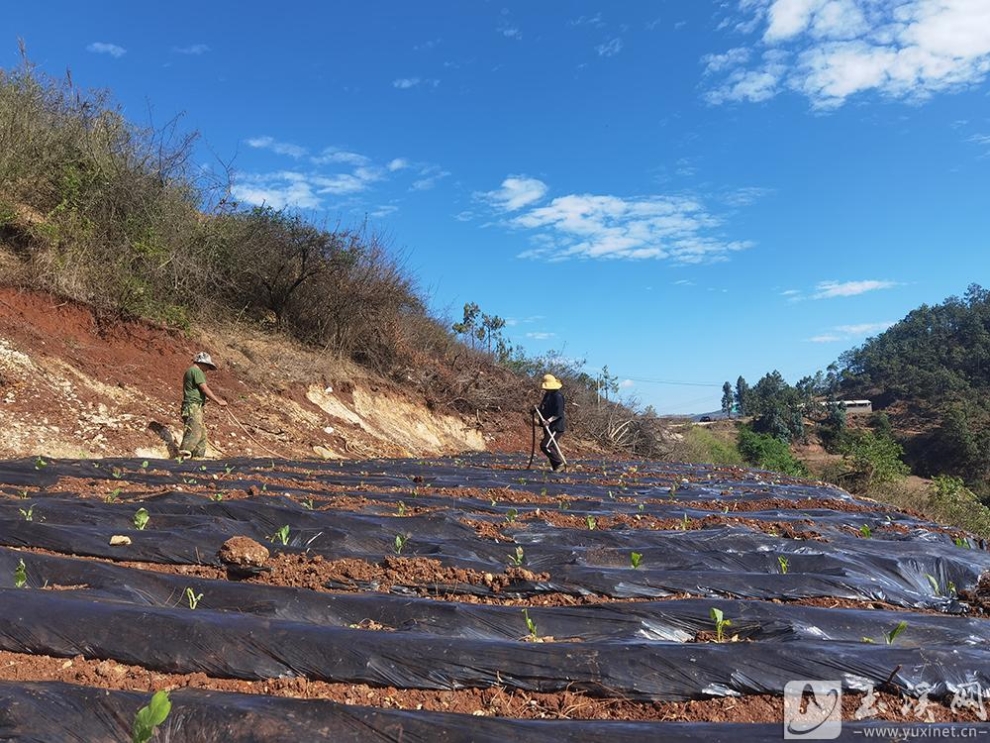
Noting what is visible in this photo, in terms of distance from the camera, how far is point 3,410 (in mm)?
8273

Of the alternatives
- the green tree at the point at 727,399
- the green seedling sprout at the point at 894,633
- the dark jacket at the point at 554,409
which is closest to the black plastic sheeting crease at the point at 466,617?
the green seedling sprout at the point at 894,633

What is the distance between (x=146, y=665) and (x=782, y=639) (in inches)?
101

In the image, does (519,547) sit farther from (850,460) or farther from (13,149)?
(850,460)

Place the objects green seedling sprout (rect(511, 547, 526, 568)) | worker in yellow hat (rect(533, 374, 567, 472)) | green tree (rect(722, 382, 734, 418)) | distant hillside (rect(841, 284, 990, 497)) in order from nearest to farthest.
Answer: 1. green seedling sprout (rect(511, 547, 526, 568))
2. worker in yellow hat (rect(533, 374, 567, 472))
3. distant hillside (rect(841, 284, 990, 497))
4. green tree (rect(722, 382, 734, 418))

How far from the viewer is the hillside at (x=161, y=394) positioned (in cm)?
870

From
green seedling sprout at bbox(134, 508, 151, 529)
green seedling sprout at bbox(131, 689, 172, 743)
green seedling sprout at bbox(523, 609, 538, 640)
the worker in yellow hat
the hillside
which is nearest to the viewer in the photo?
green seedling sprout at bbox(131, 689, 172, 743)

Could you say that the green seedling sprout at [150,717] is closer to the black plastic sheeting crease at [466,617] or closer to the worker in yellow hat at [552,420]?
the black plastic sheeting crease at [466,617]

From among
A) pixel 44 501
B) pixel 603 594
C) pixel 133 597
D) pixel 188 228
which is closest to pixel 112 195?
pixel 188 228

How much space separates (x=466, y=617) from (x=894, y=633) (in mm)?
1856

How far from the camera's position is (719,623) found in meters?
2.52

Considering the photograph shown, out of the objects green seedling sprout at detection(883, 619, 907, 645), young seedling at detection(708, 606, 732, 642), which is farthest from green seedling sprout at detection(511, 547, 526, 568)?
green seedling sprout at detection(883, 619, 907, 645)

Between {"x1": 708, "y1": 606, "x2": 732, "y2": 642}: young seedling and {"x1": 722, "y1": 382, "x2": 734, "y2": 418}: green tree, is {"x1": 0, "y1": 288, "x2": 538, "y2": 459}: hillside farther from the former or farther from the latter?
{"x1": 722, "y1": 382, "x2": 734, "y2": 418}: green tree

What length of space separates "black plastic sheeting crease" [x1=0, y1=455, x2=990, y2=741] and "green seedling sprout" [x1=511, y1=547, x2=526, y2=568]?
0.23 feet

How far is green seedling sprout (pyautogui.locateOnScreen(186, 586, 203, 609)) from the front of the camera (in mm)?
2760
